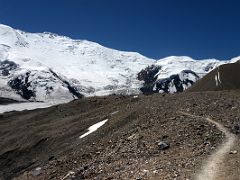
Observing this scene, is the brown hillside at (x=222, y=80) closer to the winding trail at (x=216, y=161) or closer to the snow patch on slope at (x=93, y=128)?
the snow patch on slope at (x=93, y=128)

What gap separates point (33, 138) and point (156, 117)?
2872cm

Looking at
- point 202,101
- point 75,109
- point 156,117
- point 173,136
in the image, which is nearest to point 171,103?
point 202,101

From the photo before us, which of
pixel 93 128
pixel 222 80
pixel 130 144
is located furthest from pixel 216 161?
pixel 222 80

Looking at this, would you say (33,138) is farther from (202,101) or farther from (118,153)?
(118,153)

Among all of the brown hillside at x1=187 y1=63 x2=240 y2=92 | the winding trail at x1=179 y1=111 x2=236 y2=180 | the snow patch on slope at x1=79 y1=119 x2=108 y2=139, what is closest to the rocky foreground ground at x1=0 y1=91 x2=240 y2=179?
the winding trail at x1=179 y1=111 x2=236 y2=180

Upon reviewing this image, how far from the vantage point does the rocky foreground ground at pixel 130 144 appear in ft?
125

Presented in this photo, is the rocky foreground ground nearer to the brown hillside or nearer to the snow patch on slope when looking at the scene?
the snow patch on slope

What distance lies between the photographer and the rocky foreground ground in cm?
3819

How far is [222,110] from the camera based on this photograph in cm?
5847

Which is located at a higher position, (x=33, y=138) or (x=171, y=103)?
(x=171, y=103)

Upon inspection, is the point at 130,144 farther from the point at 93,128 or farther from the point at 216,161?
the point at 93,128

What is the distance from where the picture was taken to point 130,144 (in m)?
48.5

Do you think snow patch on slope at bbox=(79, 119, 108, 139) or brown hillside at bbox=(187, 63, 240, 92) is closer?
snow patch on slope at bbox=(79, 119, 108, 139)

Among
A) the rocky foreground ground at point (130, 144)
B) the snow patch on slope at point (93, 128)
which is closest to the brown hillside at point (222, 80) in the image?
the rocky foreground ground at point (130, 144)
